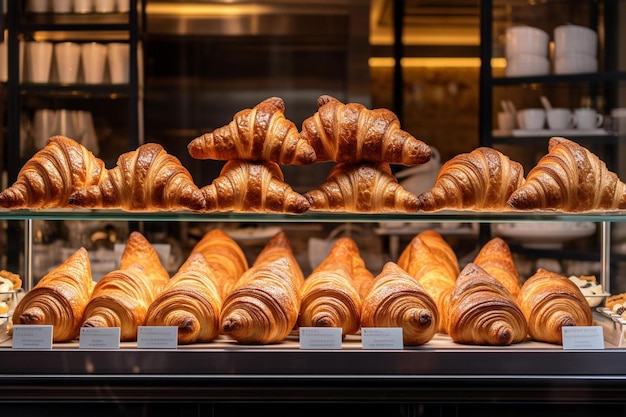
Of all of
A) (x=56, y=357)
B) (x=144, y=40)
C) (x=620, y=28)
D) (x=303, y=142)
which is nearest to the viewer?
(x=56, y=357)

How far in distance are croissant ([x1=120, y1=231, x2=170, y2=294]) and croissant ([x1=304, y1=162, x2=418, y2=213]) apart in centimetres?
54

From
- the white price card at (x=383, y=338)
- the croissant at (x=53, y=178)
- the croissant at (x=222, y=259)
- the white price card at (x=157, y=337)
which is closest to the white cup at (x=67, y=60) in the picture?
the croissant at (x=222, y=259)

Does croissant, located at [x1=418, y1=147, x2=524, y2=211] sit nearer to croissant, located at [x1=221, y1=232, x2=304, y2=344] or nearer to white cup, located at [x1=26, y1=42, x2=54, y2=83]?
croissant, located at [x1=221, y1=232, x2=304, y2=344]

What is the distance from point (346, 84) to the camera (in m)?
5.51

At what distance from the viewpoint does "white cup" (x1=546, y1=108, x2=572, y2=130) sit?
3820 millimetres

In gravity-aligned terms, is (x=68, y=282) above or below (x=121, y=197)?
below

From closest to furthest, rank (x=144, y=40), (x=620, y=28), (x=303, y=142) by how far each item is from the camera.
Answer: (x=303, y=142)
(x=620, y=28)
(x=144, y=40)

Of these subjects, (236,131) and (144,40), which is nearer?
(236,131)

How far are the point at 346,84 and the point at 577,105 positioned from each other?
6.34 ft

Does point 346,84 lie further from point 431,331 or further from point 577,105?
point 431,331

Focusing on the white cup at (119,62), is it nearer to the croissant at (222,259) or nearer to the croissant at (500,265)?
the croissant at (222,259)

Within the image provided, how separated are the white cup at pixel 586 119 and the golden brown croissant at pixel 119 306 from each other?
2.65 meters

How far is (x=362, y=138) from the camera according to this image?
202 cm

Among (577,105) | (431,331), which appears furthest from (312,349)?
(577,105)
